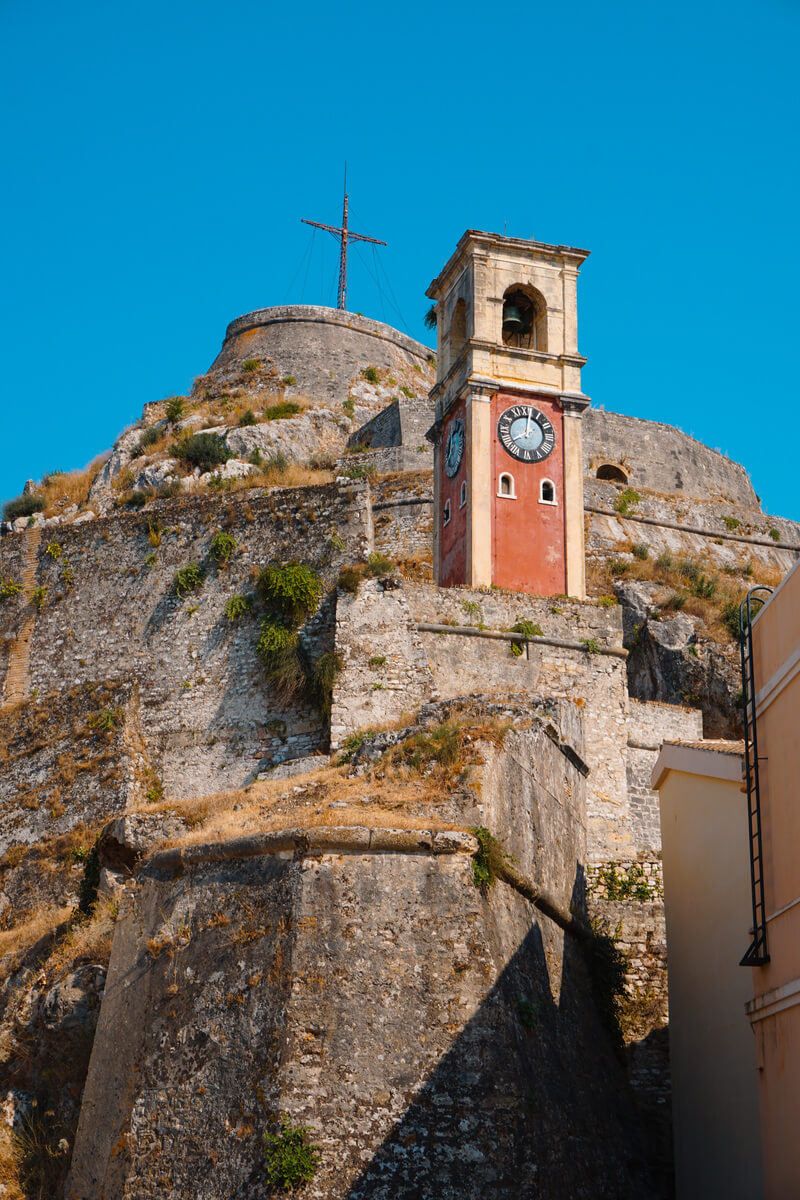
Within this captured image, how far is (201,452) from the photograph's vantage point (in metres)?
33.8

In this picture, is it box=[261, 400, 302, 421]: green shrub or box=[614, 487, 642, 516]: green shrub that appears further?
box=[261, 400, 302, 421]: green shrub

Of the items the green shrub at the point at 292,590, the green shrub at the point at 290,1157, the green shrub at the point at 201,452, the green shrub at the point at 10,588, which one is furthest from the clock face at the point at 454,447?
the green shrub at the point at 290,1157

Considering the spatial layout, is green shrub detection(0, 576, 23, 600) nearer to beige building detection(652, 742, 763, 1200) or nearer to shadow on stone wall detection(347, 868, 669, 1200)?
beige building detection(652, 742, 763, 1200)

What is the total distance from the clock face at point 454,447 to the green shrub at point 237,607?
4.84m

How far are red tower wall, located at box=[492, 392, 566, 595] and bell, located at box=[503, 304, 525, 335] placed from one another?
6.09ft

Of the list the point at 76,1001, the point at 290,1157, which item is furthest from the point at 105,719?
the point at 290,1157

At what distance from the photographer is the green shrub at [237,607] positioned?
78.7 ft

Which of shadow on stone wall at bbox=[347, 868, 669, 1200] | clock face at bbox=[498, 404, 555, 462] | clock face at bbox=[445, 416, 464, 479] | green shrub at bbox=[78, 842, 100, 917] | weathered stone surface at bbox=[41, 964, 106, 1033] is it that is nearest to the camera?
shadow on stone wall at bbox=[347, 868, 669, 1200]

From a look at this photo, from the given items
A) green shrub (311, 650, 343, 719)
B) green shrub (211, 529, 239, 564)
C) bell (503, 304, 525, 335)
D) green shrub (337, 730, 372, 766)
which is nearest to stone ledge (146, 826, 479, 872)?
green shrub (337, 730, 372, 766)

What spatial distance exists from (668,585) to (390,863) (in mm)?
18423

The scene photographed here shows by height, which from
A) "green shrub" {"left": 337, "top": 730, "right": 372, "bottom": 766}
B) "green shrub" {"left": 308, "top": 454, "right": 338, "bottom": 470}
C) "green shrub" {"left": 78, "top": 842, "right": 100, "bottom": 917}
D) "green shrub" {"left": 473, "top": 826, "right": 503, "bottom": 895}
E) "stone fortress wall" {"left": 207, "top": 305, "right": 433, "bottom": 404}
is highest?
"stone fortress wall" {"left": 207, "top": 305, "right": 433, "bottom": 404}

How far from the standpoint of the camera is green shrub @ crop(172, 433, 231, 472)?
33781 mm

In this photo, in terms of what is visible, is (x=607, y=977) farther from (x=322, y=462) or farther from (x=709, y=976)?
(x=322, y=462)

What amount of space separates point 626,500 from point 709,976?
21.5m
